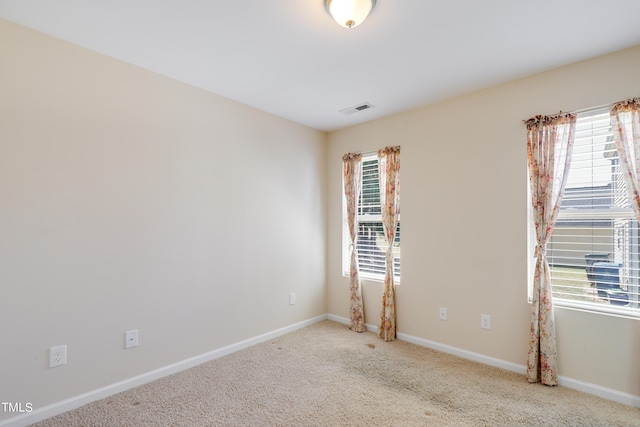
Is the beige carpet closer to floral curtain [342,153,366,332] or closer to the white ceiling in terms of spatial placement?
floral curtain [342,153,366,332]

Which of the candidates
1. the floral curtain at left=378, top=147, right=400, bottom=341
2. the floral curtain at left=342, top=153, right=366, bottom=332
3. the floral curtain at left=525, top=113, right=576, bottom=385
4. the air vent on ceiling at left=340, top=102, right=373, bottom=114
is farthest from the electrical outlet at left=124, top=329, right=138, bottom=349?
the floral curtain at left=525, top=113, right=576, bottom=385

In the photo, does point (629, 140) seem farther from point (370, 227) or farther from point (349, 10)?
point (370, 227)

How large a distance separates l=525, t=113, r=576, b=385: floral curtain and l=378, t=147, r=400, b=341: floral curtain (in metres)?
1.26

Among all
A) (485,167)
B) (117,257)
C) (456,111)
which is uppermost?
(456,111)

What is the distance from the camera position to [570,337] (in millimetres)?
2348

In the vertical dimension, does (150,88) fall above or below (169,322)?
above

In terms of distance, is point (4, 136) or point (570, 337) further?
point (570, 337)

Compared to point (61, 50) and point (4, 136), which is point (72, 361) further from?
point (61, 50)

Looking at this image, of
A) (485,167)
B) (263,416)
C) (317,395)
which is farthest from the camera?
(485,167)

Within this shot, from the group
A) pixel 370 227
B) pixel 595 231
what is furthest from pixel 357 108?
pixel 595 231

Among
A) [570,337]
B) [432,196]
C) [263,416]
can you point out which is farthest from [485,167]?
[263,416]

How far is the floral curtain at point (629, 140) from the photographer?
2.10m

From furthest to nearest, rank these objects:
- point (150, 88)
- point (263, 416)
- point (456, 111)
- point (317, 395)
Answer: point (456, 111) → point (150, 88) → point (317, 395) → point (263, 416)

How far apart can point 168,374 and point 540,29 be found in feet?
12.2
